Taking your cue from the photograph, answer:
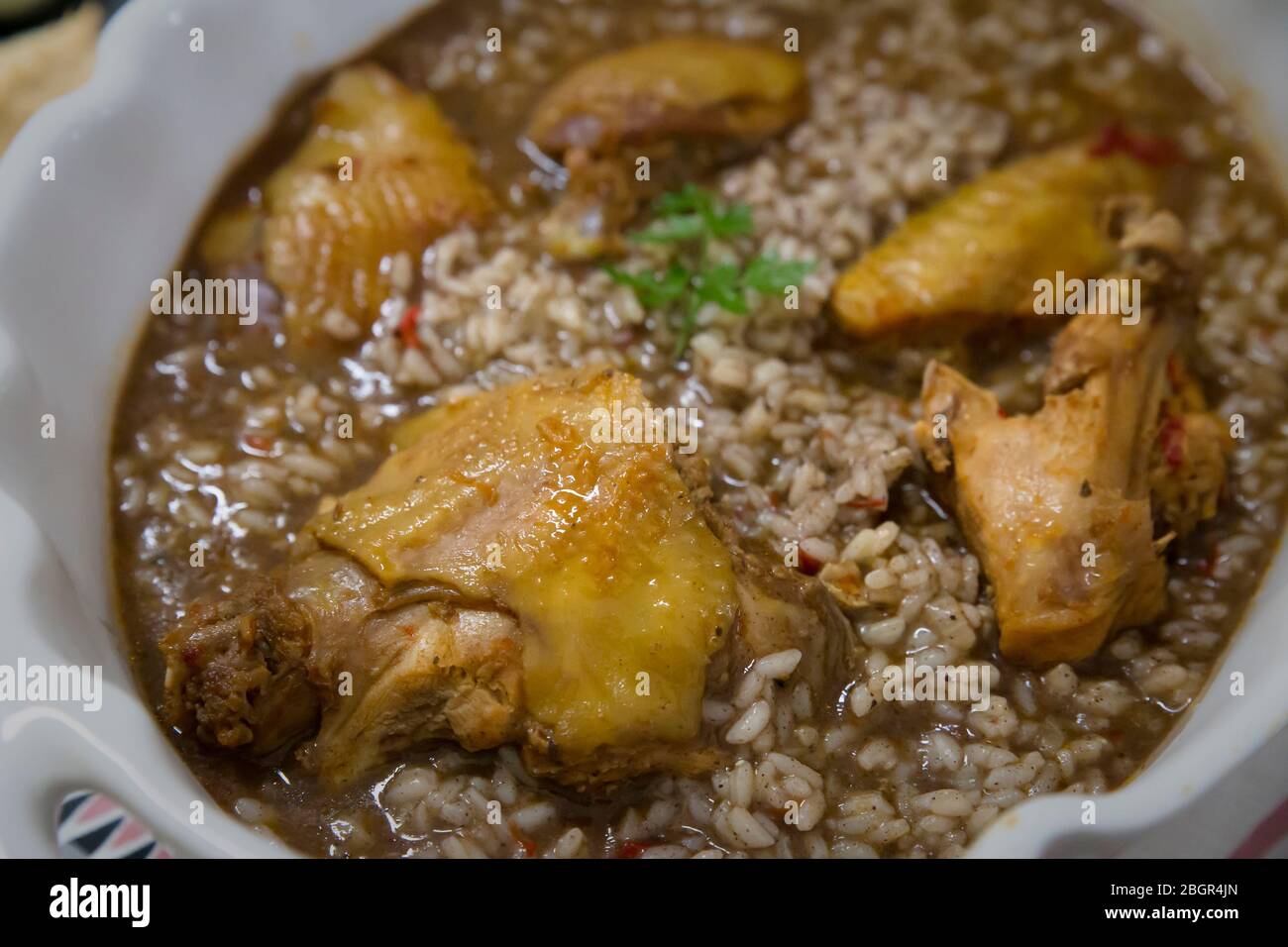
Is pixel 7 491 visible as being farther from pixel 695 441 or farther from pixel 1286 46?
pixel 1286 46

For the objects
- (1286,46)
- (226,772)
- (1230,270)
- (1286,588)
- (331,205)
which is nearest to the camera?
(226,772)

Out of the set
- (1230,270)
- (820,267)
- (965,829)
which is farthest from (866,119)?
(965,829)

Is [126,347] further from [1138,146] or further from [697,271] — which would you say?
[1138,146]

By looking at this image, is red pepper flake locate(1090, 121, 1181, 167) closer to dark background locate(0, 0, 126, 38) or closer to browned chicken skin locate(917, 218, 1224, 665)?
browned chicken skin locate(917, 218, 1224, 665)

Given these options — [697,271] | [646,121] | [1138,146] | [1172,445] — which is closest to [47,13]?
[646,121]

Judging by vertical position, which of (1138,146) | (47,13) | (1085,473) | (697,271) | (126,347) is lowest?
(1085,473)

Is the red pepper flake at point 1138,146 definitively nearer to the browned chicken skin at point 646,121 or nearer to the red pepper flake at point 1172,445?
the browned chicken skin at point 646,121

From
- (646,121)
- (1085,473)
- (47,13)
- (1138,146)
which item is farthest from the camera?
(47,13)
